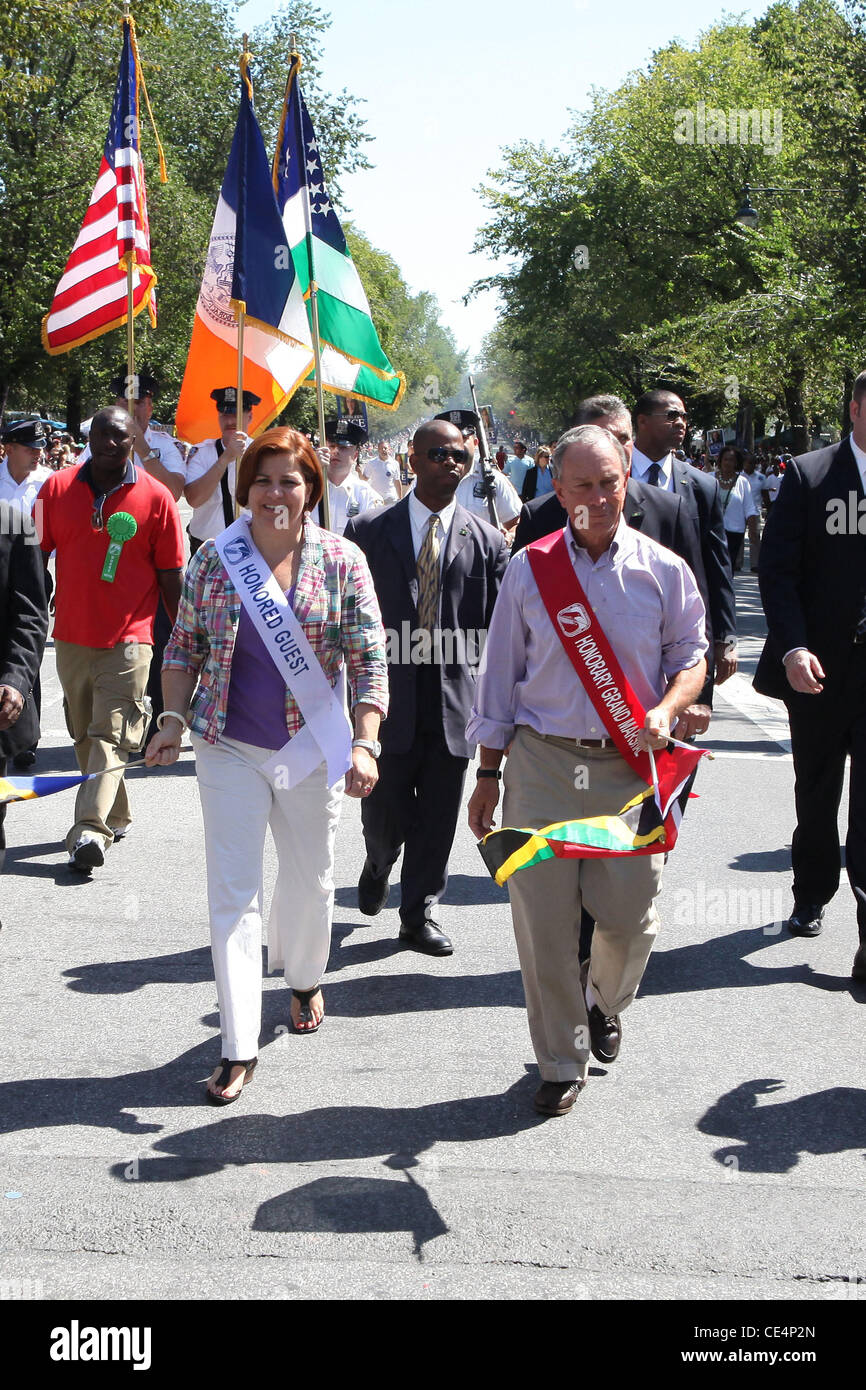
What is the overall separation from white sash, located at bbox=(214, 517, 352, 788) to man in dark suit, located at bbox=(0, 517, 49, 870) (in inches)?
56.0

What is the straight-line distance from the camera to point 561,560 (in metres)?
4.42

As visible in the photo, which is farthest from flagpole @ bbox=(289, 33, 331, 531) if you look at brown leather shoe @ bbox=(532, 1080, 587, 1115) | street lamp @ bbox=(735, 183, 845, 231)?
street lamp @ bbox=(735, 183, 845, 231)

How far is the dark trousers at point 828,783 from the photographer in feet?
19.4

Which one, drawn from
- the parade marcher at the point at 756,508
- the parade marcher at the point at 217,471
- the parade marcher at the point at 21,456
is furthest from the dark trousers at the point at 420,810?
the parade marcher at the point at 756,508

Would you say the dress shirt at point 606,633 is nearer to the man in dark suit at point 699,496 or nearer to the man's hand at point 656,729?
the man's hand at point 656,729

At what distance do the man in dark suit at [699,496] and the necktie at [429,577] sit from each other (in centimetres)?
91

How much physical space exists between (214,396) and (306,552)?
511 centimetres

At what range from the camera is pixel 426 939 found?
6.08 metres

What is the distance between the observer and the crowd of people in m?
4.43

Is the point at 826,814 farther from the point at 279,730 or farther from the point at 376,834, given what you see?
the point at 279,730

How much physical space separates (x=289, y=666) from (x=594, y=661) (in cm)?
92

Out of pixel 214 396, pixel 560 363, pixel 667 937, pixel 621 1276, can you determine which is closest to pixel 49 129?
pixel 560 363

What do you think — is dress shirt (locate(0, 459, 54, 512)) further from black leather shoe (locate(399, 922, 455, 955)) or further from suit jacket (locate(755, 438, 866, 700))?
suit jacket (locate(755, 438, 866, 700))

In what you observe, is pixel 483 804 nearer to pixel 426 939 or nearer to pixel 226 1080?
pixel 226 1080
